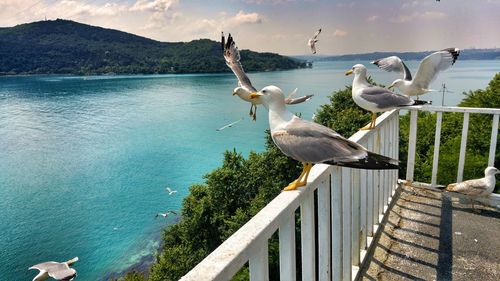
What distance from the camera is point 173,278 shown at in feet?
40.6

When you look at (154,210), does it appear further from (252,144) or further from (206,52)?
(206,52)

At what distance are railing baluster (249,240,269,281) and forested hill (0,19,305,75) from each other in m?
78.8

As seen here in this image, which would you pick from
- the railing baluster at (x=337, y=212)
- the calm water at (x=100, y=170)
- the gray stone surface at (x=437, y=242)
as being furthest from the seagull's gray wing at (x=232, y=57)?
the calm water at (x=100, y=170)

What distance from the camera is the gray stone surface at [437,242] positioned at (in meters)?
2.27

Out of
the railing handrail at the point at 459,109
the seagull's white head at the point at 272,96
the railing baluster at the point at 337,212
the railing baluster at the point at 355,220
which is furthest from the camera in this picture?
the railing handrail at the point at 459,109

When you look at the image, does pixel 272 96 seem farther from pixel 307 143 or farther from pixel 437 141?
pixel 437 141

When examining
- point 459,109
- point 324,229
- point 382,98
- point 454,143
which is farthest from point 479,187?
point 454,143

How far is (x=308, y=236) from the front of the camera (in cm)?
148

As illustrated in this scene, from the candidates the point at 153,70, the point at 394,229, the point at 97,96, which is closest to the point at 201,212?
the point at 394,229

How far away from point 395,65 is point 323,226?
2686mm

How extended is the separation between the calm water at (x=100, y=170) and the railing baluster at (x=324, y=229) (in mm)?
6712

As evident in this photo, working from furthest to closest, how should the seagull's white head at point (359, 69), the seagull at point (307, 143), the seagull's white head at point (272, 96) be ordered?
the seagull's white head at point (359, 69) → the seagull's white head at point (272, 96) → the seagull at point (307, 143)

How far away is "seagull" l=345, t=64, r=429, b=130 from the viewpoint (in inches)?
Answer: 112

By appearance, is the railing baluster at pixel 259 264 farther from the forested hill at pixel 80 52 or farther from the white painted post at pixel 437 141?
the forested hill at pixel 80 52
